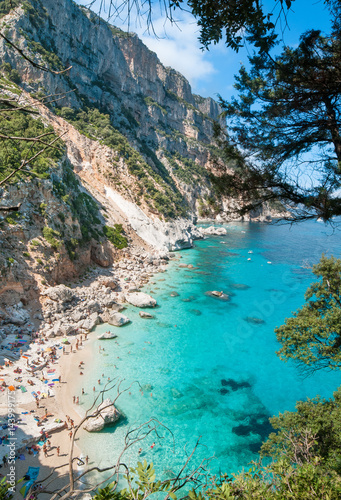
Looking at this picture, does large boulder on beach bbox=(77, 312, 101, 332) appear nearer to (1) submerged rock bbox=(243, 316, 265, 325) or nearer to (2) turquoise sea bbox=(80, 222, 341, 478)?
(2) turquoise sea bbox=(80, 222, 341, 478)

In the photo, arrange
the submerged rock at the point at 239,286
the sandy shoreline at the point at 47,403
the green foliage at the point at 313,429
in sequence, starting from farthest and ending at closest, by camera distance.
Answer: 1. the submerged rock at the point at 239,286
2. the sandy shoreline at the point at 47,403
3. the green foliage at the point at 313,429

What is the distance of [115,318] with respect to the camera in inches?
842

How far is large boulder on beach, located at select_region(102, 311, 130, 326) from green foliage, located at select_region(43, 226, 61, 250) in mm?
7679

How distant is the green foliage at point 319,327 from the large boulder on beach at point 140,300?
14906 millimetres

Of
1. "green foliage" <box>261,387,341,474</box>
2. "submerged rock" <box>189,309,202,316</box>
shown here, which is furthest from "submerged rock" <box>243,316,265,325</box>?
"green foliage" <box>261,387,341,474</box>

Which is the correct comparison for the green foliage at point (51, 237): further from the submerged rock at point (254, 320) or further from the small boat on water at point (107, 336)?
the submerged rock at point (254, 320)

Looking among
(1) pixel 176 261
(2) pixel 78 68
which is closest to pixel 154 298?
(1) pixel 176 261

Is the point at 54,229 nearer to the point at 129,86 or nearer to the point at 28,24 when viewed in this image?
the point at 28,24

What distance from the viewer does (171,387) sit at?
15.5 metres

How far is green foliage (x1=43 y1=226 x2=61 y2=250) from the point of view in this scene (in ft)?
76.6

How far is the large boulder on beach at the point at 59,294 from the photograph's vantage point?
20703 mm

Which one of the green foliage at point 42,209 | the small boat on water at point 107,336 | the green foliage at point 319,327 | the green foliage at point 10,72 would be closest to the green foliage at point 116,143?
the green foliage at point 10,72

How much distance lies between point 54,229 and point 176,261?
20.5m

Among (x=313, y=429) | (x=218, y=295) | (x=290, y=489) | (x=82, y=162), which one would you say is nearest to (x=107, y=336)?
(x=218, y=295)
